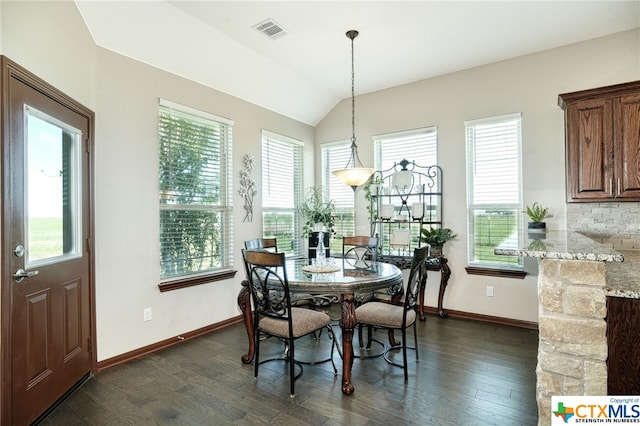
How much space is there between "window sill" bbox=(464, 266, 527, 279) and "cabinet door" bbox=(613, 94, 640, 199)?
1.26m

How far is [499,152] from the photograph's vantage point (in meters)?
4.14

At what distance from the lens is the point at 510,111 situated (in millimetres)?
4039

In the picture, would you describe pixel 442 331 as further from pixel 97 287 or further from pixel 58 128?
pixel 58 128

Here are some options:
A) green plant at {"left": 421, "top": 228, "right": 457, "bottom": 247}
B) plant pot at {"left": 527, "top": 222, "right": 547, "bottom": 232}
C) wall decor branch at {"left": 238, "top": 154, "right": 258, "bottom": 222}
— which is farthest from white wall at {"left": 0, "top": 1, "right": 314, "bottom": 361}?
plant pot at {"left": 527, "top": 222, "right": 547, "bottom": 232}

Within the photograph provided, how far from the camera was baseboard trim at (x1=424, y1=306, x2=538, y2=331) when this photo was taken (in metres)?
3.89

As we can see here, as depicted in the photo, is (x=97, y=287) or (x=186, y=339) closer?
(x=97, y=287)

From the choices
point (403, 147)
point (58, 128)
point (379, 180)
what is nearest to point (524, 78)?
point (403, 147)

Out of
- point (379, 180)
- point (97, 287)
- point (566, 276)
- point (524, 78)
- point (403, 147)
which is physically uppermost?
point (524, 78)

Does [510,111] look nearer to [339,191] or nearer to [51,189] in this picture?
[339,191]

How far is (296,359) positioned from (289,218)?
2428 millimetres

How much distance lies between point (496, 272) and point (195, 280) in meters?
3.50

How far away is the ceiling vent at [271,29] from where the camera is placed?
3.27 metres

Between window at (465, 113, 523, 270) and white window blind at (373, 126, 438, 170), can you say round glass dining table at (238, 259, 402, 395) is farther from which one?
white window blind at (373, 126, 438, 170)

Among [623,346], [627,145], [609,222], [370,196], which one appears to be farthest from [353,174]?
[609,222]
